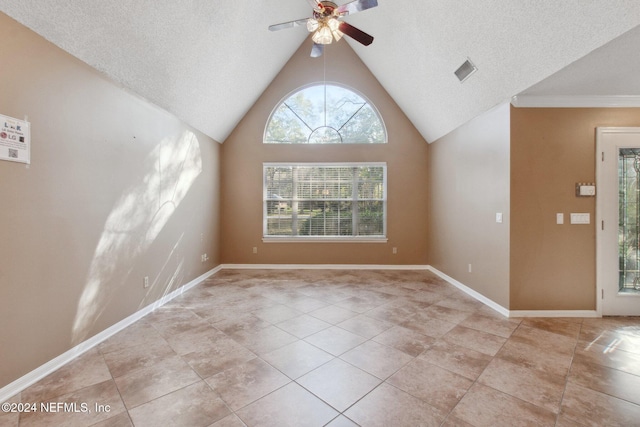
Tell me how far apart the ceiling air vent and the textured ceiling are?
0.25 feet

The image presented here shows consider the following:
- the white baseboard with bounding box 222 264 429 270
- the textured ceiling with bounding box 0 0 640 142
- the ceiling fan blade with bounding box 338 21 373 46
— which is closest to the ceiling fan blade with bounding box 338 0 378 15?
the ceiling fan blade with bounding box 338 21 373 46

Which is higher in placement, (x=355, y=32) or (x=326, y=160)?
(x=355, y=32)

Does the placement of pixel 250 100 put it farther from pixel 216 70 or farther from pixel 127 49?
pixel 127 49

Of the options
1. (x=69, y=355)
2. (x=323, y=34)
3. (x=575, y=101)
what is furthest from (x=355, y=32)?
(x=69, y=355)

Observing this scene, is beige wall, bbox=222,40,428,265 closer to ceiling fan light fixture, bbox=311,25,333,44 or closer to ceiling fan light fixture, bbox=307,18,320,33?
ceiling fan light fixture, bbox=311,25,333,44

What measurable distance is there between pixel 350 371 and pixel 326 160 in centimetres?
414

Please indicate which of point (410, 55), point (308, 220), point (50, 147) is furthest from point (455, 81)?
point (50, 147)

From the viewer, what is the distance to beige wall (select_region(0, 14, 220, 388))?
1873mm

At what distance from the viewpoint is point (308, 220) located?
5.66 meters

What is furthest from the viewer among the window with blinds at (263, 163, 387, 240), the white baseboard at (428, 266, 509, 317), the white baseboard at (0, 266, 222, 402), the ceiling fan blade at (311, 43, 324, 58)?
the window with blinds at (263, 163, 387, 240)

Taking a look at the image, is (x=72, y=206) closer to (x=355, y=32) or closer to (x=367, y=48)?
(x=355, y=32)

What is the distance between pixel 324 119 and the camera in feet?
18.3

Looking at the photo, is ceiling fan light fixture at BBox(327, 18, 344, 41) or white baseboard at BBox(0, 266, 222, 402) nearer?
white baseboard at BBox(0, 266, 222, 402)

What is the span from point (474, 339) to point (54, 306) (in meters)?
3.69
